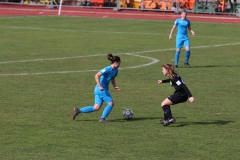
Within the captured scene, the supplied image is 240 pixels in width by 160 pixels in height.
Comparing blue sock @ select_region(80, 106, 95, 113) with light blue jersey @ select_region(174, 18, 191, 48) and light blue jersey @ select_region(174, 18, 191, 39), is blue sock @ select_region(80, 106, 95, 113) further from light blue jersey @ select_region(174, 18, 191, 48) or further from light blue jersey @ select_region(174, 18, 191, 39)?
light blue jersey @ select_region(174, 18, 191, 39)

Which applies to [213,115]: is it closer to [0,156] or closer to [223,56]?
[0,156]

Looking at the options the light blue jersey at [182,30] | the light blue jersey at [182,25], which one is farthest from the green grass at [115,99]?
the light blue jersey at [182,25]

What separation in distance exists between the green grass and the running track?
13.5 metres

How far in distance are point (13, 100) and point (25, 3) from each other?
44203 mm

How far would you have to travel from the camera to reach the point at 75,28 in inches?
1713

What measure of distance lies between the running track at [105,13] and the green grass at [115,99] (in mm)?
13463

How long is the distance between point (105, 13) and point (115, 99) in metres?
37.6

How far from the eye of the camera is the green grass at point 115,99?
13172 millimetres

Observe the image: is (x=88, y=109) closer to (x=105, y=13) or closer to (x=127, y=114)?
(x=127, y=114)

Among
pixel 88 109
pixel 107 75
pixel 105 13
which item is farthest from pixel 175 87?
pixel 105 13

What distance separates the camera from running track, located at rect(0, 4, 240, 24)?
171 ft

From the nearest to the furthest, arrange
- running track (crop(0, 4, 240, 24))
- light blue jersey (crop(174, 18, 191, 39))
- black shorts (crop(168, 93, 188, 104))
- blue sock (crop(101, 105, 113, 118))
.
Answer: black shorts (crop(168, 93, 188, 104)) → blue sock (crop(101, 105, 113, 118)) → light blue jersey (crop(174, 18, 191, 39)) → running track (crop(0, 4, 240, 24))

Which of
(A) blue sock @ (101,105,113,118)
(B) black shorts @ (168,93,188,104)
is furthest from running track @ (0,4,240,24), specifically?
(A) blue sock @ (101,105,113,118)

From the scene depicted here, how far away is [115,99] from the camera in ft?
62.8
